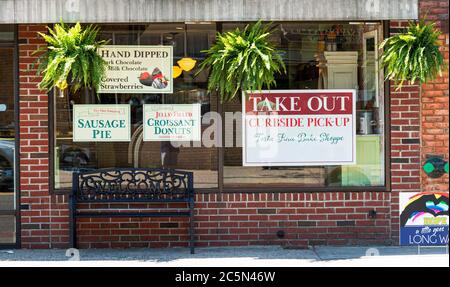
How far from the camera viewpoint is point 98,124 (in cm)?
876

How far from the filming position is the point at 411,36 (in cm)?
801

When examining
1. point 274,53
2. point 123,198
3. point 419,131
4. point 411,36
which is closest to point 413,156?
point 419,131

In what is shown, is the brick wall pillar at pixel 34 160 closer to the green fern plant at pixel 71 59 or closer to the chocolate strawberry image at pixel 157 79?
the green fern plant at pixel 71 59

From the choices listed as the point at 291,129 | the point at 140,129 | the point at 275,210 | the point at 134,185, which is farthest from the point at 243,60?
the point at 134,185

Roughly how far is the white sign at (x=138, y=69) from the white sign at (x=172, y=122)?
24cm

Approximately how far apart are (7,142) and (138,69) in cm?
187

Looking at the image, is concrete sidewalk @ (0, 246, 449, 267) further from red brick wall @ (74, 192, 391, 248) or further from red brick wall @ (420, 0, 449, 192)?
red brick wall @ (420, 0, 449, 192)

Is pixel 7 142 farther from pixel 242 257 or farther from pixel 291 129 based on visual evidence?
pixel 291 129

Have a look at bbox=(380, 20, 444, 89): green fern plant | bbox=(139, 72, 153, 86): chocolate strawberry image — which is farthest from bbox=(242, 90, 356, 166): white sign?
bbox=(139, 72, 153, 86): chocolate strawberry image

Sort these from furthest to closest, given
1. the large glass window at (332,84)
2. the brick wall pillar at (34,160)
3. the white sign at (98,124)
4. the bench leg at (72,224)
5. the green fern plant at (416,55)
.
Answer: the large glass window at (332,84) → the white sign at (98,124) → the brick wall pillar at (34,160) → the bench leg at (72,224) → the green fern plant at (416,55)

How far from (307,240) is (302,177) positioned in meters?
0.79

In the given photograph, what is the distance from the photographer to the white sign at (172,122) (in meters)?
8.80

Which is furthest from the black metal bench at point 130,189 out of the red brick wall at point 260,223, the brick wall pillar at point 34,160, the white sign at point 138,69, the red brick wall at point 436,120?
the red brick wall at point 436,120

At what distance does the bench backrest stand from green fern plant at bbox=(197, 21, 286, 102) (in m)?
1.26
